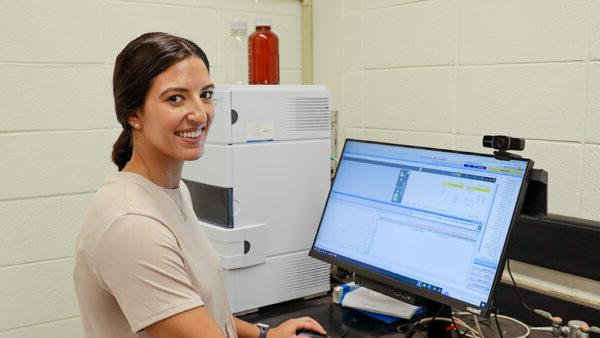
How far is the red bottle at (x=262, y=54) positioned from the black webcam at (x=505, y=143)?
0.90 m

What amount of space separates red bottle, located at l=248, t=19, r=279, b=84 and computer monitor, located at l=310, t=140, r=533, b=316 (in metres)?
0.48

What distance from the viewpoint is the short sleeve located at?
994 millimetres

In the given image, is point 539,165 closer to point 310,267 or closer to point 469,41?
point 469,41

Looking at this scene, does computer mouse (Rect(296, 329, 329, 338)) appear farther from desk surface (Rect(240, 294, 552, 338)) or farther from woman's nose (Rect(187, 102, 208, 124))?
woman's nose (Rect(187, 102, 208, 124))

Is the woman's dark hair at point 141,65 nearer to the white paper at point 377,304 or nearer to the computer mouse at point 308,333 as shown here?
the computer mouse at point 308,333

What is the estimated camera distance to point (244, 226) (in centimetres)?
161

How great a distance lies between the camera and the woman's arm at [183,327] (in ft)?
3.32

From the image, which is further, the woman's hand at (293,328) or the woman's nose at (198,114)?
the woman's hand at (293,328)

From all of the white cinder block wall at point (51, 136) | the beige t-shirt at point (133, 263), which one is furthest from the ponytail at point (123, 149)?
the white cinder block wall at point (51, 136)

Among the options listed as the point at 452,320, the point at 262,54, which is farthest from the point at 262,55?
the point at 452,320

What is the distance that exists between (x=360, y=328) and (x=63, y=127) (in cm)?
124

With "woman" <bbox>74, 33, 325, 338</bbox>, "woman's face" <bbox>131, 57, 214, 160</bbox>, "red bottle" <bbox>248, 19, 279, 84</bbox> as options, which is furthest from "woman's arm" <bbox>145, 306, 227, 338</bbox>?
"red bottle" <bbox>248, 19, 279, 84</bbox>

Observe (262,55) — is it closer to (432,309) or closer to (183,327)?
(432,309)

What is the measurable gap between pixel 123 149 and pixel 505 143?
0.85 meters
